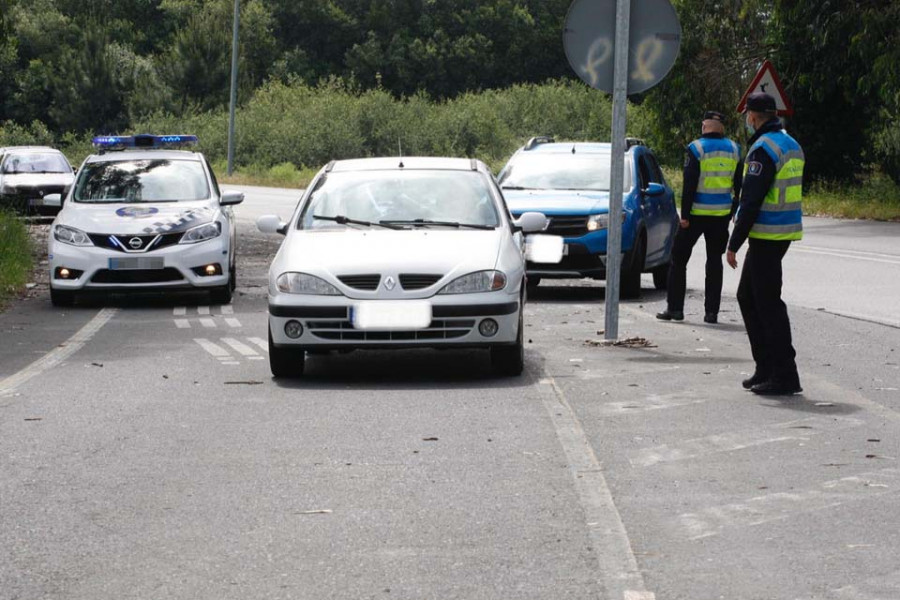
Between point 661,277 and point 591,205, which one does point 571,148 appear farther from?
point 591,205

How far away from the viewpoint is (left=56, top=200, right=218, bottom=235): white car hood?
1625cm

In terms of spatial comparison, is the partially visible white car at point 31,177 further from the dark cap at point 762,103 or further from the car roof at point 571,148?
the dark cap at point 762,103

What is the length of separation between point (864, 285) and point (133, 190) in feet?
27.0

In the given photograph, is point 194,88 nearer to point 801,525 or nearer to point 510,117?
point 510,117

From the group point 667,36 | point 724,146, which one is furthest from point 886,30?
point 667,36

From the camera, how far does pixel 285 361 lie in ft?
35.7

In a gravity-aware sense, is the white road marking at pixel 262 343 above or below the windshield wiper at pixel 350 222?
below

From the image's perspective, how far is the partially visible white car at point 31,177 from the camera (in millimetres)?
32844

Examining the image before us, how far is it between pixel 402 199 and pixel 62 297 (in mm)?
5822

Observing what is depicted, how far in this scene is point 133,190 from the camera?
1750 cm

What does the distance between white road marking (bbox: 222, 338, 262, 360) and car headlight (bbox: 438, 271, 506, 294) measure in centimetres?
225

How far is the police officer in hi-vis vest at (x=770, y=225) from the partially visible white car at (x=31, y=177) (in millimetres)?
23350

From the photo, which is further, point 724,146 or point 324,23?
point 324,23

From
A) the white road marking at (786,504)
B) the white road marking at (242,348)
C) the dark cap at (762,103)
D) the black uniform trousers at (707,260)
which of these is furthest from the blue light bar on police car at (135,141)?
the white road marking at (786,504)
